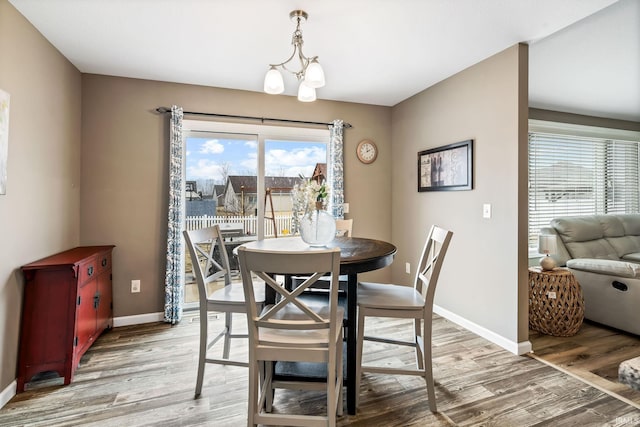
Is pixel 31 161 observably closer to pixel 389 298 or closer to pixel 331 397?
pixel 331 397

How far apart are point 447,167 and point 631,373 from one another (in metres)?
2.67

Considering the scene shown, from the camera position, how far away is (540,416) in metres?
1.80

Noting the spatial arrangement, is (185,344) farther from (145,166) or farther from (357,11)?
(357,11)

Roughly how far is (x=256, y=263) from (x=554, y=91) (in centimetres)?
421

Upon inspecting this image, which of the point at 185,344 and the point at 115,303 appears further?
the point at 115,303

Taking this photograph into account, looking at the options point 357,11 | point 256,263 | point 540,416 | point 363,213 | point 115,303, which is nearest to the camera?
point 256,263

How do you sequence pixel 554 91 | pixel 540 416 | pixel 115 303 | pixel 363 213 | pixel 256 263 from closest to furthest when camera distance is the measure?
1. pixel 256 263
2. pixel 540 416
3. pixel 115 303
4. pixel 554 91
5. pixel 363 213

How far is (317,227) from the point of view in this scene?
2.06 metres

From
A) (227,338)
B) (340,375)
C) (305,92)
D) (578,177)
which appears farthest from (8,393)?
(578,177)

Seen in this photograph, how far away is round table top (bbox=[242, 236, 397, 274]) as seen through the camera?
1690 mm

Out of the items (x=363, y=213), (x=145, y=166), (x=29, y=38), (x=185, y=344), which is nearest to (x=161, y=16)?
(x=29, y=38)

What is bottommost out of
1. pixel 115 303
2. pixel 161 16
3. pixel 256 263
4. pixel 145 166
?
pixel 115 303

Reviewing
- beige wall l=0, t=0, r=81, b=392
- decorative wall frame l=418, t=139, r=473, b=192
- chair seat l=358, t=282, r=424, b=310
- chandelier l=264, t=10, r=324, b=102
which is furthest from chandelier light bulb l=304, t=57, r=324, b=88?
beige wall l=0, t=0, r=81, b=392

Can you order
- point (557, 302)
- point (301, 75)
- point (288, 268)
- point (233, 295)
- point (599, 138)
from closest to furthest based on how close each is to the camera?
point (288, 268)
point (233, 295)
point (301, 75)
point (557, 302)
point (599, 138)
